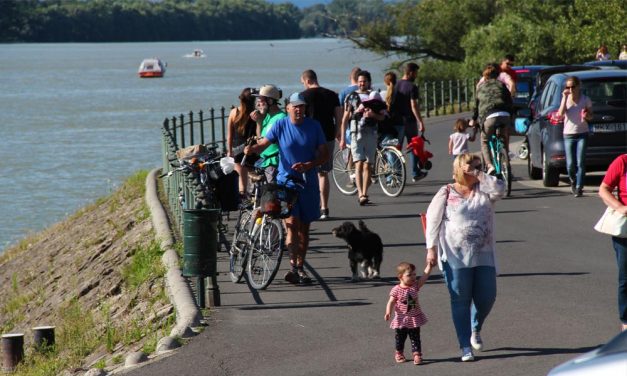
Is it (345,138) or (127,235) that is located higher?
(345,138)

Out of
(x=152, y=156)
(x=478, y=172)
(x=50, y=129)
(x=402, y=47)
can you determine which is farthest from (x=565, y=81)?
(x=50, y=129)

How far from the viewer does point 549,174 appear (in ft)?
61.8

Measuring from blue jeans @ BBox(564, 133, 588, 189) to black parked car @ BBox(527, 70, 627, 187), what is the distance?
533 millimetres

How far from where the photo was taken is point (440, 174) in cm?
2155

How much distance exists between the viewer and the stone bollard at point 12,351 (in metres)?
12.8

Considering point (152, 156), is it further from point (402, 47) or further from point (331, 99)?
point (331, 99)

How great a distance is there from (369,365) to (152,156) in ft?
111

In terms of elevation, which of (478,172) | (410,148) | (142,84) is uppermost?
(478,172)

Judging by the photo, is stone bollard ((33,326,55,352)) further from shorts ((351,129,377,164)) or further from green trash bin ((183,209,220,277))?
shorts ((351,129,377,164))

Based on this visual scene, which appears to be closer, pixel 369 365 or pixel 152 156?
pixel 369 365

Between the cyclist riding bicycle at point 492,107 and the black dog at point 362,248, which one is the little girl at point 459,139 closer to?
the cyclist riding bicycle at point 492,107

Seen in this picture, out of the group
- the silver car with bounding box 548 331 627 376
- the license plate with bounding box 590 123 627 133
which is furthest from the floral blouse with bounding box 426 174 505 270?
the license plate with bounding box 590 123 627 133

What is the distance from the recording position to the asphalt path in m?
8.80

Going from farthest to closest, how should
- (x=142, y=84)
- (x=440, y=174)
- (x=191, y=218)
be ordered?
(x=142, y=84) < (x=440, y=174) < (x=191, y=218)
